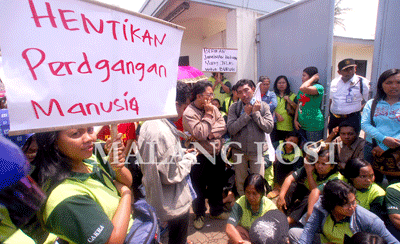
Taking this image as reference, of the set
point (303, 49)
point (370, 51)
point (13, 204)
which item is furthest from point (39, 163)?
point (370, 51)

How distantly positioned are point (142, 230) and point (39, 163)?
591 mm

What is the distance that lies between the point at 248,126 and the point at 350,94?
155cm

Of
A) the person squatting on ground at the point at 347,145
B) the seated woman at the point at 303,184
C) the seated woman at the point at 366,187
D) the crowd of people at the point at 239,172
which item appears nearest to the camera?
the crowd of people at the point at 239,172

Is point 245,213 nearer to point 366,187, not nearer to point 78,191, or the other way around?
point 366,187

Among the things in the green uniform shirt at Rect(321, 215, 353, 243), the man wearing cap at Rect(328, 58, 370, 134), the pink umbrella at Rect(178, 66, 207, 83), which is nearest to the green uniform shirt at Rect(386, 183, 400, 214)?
the green uniform shirt at Rect(321, 215, 353, 243)

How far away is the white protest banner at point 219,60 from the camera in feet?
15.0

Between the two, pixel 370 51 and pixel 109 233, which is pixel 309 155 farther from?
pixel 370 51

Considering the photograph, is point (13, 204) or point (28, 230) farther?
point (28, 230)

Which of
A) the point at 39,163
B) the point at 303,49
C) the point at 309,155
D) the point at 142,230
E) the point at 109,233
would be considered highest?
the point at 303,49

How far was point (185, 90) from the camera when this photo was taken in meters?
2.08

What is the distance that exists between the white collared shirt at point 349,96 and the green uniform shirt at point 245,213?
185cm

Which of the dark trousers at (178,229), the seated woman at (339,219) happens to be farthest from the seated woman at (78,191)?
the seated woman at (339,219)

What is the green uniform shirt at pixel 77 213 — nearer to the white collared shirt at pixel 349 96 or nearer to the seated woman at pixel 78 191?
the seated woman at pixel 78 191

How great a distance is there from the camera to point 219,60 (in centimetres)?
466
